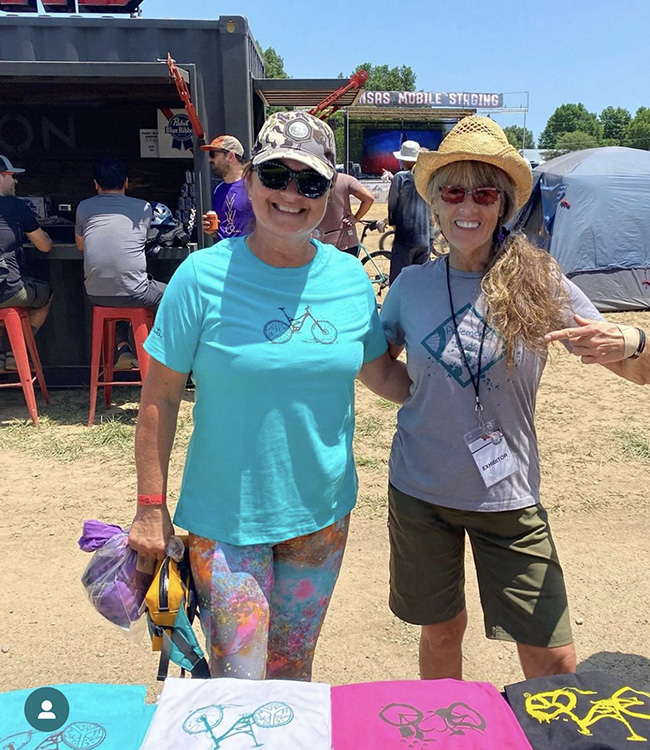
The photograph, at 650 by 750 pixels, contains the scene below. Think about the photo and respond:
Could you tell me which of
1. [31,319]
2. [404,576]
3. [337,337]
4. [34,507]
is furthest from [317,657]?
[31,319]

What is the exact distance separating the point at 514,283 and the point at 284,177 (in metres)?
0.67

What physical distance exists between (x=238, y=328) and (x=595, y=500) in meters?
3.18

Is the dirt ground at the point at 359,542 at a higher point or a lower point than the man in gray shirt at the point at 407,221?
lower

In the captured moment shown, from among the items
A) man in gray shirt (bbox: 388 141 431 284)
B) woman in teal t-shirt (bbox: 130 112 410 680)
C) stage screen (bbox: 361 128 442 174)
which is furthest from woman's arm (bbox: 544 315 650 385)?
stage screen (bbox: 361 128 442 174)

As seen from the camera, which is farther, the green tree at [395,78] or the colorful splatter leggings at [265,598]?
the green tree at [395,78]

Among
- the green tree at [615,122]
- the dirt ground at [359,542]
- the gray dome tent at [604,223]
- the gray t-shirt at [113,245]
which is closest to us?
the dirt ground at [359,542]

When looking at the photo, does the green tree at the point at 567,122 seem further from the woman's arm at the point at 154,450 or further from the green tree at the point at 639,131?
the woman's arm at the point at 154,450

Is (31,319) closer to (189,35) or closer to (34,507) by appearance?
(34,507)

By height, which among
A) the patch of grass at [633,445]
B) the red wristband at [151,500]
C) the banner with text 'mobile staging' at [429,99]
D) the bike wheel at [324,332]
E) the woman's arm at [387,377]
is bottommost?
the patch of grass at [633,445]

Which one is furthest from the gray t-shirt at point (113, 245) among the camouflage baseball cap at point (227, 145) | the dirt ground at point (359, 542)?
the dirt ground at point (359, 542)

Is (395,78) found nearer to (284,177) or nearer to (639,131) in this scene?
(639,131)

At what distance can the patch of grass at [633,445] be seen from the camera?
4695mm

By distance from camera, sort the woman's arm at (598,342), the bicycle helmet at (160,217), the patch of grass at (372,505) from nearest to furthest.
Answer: the woman's arm at (598,342) → the patch of grass at (372,505) → the bicycle helmet at (160,217)

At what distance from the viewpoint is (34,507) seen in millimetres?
3895
